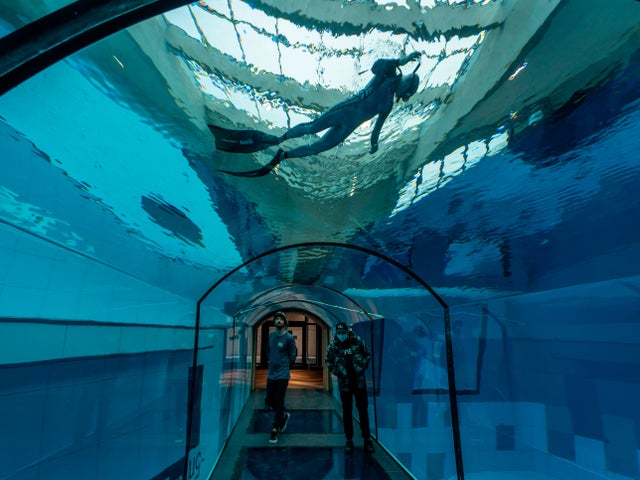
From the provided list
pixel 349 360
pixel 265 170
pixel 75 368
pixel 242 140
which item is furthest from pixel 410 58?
pixel 349 360

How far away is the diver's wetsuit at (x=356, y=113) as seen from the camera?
1.89m

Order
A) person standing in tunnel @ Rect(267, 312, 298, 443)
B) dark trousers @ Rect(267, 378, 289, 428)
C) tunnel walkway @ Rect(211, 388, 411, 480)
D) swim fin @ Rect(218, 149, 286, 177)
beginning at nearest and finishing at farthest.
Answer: swim fin @ Rect(218, 149, 286, 177)
tunnel walkway @ Rect(211, 388, 411, 480)
dark trousers @ Rect(267, 378, 289, 428)
person standing in tunnel @ Rect(267, 312, 298, 443)

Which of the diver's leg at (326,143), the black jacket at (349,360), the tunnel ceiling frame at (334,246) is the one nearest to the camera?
the diver's leg at (326,143)

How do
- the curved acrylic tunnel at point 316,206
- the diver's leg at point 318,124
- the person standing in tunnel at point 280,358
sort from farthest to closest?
1. the person standing in tunnel at point 280,358
2. the diver's leg at point 318,124
3. the curved acrylic tunnel at point 316,206

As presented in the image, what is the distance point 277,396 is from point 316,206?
5432 millimetres

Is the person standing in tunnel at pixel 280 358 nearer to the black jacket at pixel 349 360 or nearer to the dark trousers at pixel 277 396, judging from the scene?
the dark trousers at pixel 277 396

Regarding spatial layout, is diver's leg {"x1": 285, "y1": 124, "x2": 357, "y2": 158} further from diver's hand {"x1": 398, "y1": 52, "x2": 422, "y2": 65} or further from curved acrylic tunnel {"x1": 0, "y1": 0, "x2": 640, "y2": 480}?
diver's hand {"x1": 398, "y1": 52, "x2": 422, "y2": 65}

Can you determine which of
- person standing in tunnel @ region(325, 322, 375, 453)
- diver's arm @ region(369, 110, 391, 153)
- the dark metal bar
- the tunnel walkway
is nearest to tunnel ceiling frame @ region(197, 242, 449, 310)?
person standing in tunnel @ region(325, 322, 375, 453)

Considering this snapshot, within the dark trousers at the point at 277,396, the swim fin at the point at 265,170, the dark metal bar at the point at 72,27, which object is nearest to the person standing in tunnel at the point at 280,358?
the dark trousers at the point at 277,396

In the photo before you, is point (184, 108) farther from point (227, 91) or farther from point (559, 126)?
point (559, 126)

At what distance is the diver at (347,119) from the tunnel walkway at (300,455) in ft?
16.6

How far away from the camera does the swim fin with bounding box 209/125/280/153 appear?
2104mm

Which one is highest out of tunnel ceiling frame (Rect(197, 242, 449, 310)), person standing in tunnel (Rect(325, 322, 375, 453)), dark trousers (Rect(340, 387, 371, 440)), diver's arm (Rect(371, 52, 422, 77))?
diver's arm (Rect(371, 52, 422, 77))

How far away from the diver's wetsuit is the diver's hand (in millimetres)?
23
